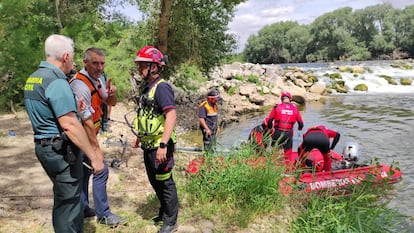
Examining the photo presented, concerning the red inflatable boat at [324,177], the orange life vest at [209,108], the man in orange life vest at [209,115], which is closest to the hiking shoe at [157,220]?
the red inflatable boat at [324,177]

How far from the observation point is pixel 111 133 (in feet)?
33.4

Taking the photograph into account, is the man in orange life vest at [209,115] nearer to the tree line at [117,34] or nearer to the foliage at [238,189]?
the foliage at [238,189]

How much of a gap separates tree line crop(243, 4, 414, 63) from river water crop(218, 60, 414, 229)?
38.7 metres

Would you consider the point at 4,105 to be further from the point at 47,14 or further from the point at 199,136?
the point at 199,136

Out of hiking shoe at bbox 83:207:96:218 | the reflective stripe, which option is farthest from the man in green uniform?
hiking shoe at bbox 83:207:96:218

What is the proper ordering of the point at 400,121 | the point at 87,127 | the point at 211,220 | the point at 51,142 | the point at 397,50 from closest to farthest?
the point at 51,142, the point at 87,127, the point at 211,220, the point at 400,121, the point at 397,50

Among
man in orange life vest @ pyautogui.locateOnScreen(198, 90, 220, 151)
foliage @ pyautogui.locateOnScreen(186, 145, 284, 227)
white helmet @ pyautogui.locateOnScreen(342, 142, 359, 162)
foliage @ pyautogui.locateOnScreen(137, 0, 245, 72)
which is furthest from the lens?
foliage @ pyautogui.locateOnScreen(137, 0, 245, 72)

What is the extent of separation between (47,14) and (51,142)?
471 inches

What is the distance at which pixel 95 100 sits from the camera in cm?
366

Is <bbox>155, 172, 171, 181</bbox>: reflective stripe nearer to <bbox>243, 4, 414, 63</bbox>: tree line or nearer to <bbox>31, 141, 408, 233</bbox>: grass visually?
<bbox>31, 141, 408, 233</bbox>: grass

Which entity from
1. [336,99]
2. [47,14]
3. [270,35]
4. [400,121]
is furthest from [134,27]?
[270,35]

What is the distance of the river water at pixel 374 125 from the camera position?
24.2 ft

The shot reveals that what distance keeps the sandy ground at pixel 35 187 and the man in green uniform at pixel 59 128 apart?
1337 millimetres

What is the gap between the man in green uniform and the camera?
104 inches
